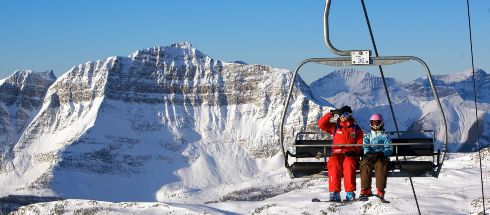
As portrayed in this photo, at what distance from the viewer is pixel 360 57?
22328mm

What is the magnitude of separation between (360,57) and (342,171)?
16.8 ft

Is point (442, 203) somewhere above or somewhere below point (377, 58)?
below

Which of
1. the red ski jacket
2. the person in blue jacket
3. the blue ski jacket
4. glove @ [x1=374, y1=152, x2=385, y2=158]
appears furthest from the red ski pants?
glove @ [x1=374, y1=152, x2=385, y2=158]

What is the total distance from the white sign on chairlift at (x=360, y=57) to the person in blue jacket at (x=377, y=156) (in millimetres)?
3206

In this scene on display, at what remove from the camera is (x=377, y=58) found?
2236 cm

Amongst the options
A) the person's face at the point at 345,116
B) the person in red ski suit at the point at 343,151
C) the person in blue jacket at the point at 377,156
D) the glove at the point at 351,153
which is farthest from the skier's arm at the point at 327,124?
the person in blue jacket at the point at 377,156

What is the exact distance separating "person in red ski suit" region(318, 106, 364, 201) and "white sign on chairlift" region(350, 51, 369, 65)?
3.16m

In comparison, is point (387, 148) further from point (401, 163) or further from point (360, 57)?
point (360, 57)

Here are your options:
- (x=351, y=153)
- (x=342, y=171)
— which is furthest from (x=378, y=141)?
(x=342, y=171)

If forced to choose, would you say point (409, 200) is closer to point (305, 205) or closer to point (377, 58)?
point (305, 205)

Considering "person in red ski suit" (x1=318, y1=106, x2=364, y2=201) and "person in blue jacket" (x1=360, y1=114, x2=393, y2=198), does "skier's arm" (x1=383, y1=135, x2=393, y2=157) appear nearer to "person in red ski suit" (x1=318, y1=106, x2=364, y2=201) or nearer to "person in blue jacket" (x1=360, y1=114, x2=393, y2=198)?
"person in blue jacket" (x1=360, y1=114, x2=393, y2=198)

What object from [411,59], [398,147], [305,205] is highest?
[411,59]

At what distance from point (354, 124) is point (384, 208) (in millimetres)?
141578

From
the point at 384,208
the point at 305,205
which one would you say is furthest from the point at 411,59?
the point at 305,205
